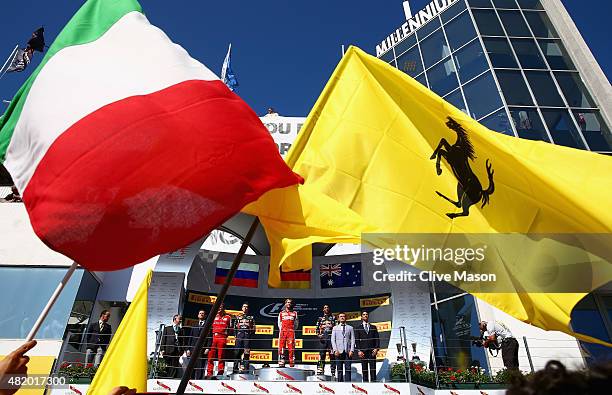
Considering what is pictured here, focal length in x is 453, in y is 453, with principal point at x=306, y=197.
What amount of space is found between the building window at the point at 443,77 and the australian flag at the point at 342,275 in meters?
11.7

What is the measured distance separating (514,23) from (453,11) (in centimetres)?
358

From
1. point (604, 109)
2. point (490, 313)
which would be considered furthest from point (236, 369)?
point (604, 109)

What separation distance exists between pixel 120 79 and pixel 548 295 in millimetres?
4085

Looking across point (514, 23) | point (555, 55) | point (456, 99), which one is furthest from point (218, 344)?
point (514, 23)

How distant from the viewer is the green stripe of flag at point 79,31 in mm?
3945

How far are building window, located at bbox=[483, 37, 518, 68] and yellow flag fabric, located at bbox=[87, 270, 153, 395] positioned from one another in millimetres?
23378

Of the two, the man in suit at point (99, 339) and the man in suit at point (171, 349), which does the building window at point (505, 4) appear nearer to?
the man in suit at point (171, 349)

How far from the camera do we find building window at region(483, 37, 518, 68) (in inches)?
947

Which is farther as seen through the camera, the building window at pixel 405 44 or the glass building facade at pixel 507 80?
the building window at pixel 405 44

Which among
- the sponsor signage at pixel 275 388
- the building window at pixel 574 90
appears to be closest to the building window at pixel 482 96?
the building window at pixel 574 90

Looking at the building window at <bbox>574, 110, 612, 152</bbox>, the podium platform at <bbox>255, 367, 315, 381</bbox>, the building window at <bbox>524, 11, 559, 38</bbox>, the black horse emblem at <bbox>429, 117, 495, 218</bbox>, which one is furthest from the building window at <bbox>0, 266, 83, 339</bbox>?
the building window at <bbox>524, 11, 559, 38</bbox>

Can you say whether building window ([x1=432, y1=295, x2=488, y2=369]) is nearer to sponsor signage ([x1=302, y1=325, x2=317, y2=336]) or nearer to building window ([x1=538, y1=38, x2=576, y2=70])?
sponsor signage ([x1=302, y1=325, x2=317, y2=336])

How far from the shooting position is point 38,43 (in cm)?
1981

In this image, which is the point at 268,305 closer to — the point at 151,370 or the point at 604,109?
the point at 151,370
